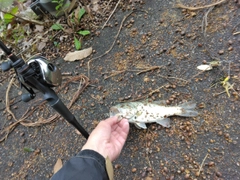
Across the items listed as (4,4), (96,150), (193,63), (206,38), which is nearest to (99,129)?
(96,150)

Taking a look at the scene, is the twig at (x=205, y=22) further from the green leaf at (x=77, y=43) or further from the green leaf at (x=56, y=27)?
the green leaf at (x=56, y=27)

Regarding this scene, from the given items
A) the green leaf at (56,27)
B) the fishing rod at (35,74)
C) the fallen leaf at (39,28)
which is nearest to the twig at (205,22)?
the fishing rod at (35,74)

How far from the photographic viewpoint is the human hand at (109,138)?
6.41ft

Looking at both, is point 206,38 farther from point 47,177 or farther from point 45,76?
point 47,177

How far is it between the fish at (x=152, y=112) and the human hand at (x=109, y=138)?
11 cm

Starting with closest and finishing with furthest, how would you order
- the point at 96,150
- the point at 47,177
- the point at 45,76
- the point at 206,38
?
the point at 45,76 → the point at 96,150 → the point at 47,177 → the point at 206,38

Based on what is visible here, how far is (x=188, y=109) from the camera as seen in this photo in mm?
2326

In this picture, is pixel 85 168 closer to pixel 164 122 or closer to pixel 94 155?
pixel 94 155

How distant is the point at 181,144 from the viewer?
2.23m

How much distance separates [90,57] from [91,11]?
0.86 m

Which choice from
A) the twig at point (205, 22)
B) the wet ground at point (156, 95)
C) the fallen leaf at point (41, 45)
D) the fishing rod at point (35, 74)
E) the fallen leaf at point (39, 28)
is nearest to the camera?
the fishing rod at point (35, 74)

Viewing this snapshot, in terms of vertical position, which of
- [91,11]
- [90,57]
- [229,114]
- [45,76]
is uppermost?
[45,76]

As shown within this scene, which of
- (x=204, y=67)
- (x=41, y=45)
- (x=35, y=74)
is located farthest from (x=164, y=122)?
(x=41, y=45)

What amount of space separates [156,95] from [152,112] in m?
0.27
